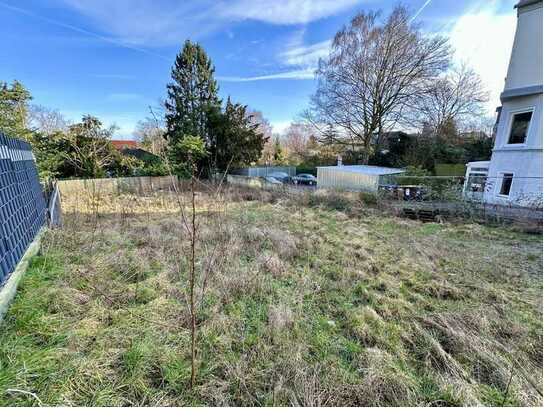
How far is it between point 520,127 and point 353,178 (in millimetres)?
6262

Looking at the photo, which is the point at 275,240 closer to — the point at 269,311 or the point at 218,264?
the point at 218,264

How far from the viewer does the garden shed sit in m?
11.2

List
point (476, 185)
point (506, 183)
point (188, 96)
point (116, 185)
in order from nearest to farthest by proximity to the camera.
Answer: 1. point (506, 183)
2. point (476, 185)
3. point (116, 185)
4. point (188, 96)

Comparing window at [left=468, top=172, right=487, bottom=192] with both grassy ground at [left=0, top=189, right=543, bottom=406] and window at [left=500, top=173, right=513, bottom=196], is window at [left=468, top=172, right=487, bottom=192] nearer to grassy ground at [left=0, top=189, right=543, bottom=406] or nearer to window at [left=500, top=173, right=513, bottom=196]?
window at [left=500, top=173, right=513, bottom=196]

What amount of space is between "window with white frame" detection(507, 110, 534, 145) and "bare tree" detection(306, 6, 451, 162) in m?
7.95

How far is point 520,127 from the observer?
330 inches

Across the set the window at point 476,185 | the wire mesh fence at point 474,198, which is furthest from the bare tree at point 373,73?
the window at point 476,185

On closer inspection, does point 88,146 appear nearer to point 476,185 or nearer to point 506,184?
point 476,185

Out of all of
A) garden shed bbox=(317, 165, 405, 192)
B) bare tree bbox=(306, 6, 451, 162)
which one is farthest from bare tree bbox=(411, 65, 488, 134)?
garden shed bbox=(317, 165, 405, 192)

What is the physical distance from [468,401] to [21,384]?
2.87 m

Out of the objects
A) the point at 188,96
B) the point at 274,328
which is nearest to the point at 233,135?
the point at 188,96

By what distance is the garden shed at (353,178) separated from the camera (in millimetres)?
11234

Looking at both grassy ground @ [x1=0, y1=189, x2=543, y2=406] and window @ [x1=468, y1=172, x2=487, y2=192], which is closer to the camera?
grassy ground @ [x1=0, y1=189, x2=543, y2=406]

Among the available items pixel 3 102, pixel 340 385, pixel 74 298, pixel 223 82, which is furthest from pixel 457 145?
pixel 3 102
